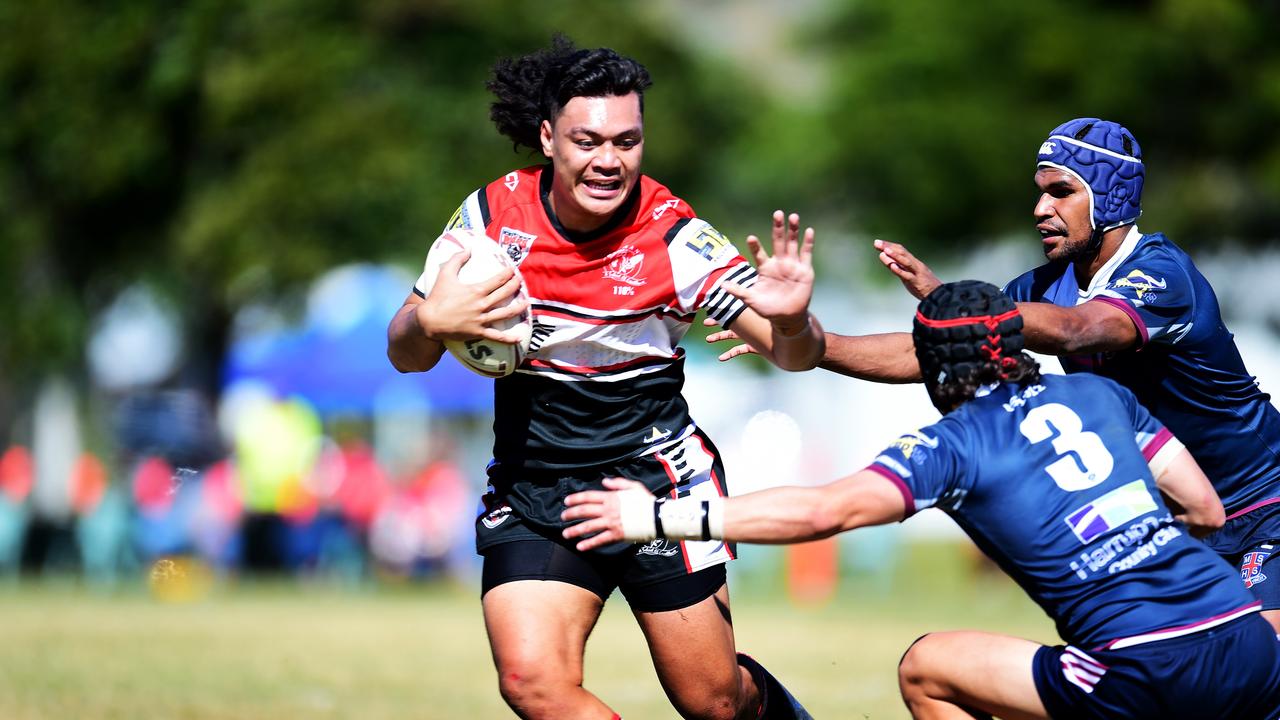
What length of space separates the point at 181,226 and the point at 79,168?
170cm

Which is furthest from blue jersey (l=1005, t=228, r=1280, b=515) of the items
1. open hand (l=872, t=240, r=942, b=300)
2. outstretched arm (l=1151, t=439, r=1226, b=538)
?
outstretched arm (l=1151, t=439, r=1226, b=538)

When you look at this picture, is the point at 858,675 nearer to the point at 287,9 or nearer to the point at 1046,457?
the point at 1046,457

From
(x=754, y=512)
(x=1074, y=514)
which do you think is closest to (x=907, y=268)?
(x=1074, y=514)

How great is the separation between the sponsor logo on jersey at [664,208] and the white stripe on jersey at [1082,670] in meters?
1.98

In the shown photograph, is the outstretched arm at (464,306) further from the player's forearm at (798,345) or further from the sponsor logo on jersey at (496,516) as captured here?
the player's forearm at (798,345)

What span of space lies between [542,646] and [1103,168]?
247 centimetres

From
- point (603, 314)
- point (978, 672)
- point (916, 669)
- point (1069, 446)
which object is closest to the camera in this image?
point (1069, 446)

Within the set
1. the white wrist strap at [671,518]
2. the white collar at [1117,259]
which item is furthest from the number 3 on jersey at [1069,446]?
the white collar at [1117,259]

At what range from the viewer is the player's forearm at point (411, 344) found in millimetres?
5258

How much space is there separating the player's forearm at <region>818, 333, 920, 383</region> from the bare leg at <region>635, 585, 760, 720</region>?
93 centimetres

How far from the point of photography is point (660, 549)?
545 cm

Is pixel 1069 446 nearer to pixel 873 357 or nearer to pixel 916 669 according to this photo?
pixel 916 669

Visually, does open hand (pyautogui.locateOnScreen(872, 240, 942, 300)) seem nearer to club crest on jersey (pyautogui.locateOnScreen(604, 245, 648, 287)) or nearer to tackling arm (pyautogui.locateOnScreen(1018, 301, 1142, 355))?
tackling arm (pyautogui.locateOnScreen(1018, 301, 1142, 355))

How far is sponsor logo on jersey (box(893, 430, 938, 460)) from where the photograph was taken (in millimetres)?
4391
